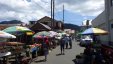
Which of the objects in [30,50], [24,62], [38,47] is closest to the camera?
[24,62]

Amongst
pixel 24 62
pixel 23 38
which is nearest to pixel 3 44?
pixel 24 62

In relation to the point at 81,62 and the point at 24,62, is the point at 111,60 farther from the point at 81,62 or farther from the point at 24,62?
the point at 24,62

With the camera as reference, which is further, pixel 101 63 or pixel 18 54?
pixel 18 54

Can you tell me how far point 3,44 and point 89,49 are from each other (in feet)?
20.5

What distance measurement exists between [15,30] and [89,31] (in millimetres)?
5694

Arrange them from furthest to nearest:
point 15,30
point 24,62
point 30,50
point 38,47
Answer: point 38,47
point 30,50
point 15,30
point 24,62

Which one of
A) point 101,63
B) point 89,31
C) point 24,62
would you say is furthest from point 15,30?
point 101,63

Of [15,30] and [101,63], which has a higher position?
[15,30]

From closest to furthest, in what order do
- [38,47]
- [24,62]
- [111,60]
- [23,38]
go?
[111,60]
[24,62]
[38,47]
[23,38]

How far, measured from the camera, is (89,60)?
69.1 ft

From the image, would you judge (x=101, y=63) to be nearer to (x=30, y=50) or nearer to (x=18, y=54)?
(x=18, y=54)

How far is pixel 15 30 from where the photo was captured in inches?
950

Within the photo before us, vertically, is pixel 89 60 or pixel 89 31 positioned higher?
pixel 89 31

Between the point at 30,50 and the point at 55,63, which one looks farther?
the point at 30,50
